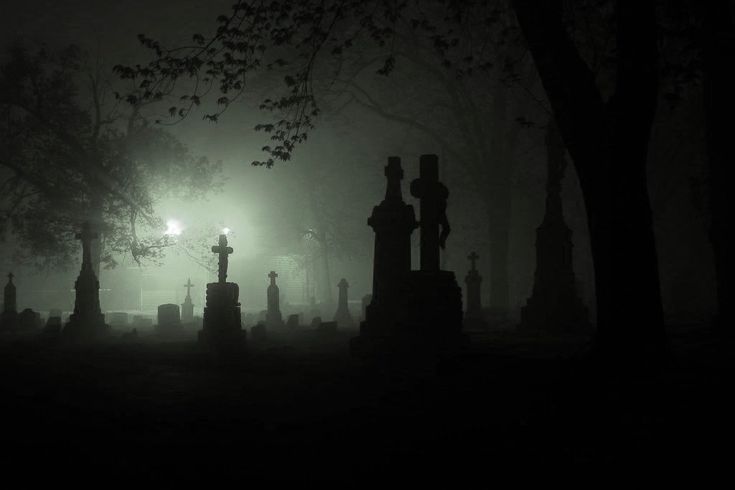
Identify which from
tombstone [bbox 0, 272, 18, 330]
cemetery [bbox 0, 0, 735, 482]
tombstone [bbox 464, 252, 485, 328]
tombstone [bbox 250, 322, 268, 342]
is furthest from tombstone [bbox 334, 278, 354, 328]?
tombstone [bbox 0, 272, 18, 330]

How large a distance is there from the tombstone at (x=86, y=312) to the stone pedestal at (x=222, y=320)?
445 centimetres

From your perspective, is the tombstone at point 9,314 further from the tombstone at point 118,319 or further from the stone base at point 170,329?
the stone base at point 170,329

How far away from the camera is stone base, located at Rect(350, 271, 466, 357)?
33.8ft

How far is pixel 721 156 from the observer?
11695 mm

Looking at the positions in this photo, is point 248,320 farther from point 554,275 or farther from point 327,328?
point 554,275

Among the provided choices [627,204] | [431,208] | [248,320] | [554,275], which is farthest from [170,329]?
[627,204]

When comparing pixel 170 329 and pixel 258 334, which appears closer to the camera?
pixel 258 334

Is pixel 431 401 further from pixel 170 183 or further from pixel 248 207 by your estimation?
pixel 248 207

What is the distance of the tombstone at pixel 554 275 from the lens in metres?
15.0

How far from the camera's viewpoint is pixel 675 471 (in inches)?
141

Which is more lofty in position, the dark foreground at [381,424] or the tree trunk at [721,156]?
the tree trunk at [721,156]

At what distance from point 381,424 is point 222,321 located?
9.15 meters

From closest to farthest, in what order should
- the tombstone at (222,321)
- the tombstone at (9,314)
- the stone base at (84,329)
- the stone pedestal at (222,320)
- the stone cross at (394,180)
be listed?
1. the stone cross at (394,180)
2. the tombstone at (222,321)
3. the stone pedestal at (222,320)
4. the stone base at (84,329)
5. the tombstone at (9,314)

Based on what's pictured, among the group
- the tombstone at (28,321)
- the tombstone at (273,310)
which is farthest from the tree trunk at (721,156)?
the tombstone at (28,321)
